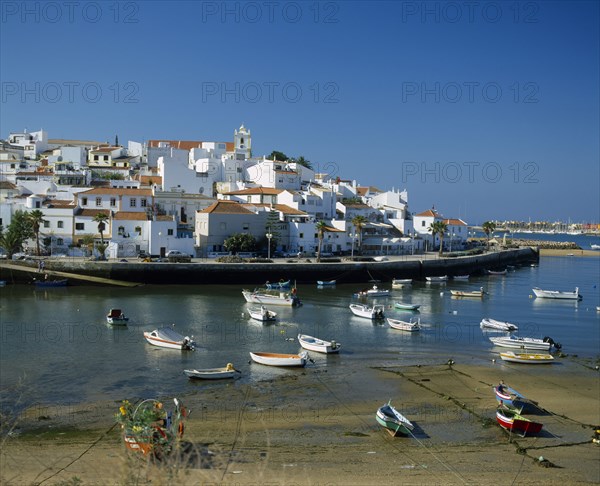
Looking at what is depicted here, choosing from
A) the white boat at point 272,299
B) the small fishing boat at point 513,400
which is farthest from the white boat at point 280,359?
the white boat at point 272,299

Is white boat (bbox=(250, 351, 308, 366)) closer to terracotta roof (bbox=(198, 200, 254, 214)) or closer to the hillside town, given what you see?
the hillside town

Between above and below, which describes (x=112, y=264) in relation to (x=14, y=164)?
below

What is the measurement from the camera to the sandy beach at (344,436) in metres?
13.8

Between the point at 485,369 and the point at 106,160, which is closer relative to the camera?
the point at 485,369

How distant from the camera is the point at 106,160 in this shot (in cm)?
8594

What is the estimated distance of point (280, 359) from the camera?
23.7 meters

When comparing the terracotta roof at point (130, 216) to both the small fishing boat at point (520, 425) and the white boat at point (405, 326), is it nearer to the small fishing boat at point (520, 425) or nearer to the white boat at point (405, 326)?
the white boat at point (405, 326)

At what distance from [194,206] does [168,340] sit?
3857 cm

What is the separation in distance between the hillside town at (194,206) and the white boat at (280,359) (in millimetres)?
29450

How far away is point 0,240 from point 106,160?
3708cm

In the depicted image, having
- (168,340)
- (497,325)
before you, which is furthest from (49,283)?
(497,325)

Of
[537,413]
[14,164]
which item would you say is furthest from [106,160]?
[537,413]

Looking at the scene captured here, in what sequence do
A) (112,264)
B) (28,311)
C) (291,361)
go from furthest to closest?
(112,264) → (28,311) → (291,361)

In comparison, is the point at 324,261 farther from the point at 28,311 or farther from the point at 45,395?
the point at 45,395
